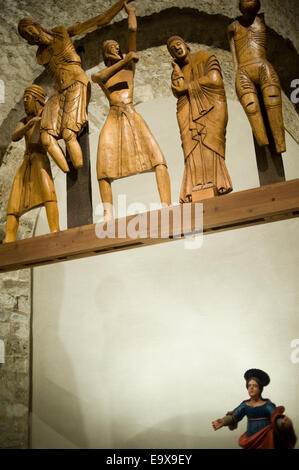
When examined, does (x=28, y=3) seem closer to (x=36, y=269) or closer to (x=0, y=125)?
(x=0, y=125)

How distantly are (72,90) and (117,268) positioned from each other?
2.73m

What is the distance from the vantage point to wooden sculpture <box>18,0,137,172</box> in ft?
14.0

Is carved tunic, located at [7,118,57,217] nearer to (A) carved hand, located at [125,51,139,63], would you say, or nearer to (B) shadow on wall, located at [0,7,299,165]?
(A) carved hand, located at [125,51,139,63]

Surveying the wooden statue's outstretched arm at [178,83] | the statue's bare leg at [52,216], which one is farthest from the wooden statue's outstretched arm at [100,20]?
the statue's bare leg at [52,216]

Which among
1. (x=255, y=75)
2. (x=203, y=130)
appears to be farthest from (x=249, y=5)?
(x=203, y=130)

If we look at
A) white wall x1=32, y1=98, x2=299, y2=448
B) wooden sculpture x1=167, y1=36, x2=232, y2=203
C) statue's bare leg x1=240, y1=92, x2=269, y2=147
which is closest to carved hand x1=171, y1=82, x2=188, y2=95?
wooden sculpture x1=167, y1=36, x2=232, y2=203

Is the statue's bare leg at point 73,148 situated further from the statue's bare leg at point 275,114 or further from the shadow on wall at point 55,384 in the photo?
the shadow on wall at point 55,384

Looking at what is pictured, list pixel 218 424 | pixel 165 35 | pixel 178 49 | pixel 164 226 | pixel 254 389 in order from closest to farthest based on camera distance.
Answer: pixel 164 226, pixel 178 49, pixel 218 424, pixel 254 389, pixel 165 35

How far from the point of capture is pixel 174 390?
5.78 m

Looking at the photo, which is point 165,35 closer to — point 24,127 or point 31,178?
point 24,127

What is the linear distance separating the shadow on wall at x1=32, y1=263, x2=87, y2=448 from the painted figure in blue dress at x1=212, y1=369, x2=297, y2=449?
85.3 inches

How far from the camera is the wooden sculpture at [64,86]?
169 inches

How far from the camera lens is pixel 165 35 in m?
5.98

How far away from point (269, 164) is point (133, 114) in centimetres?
129
